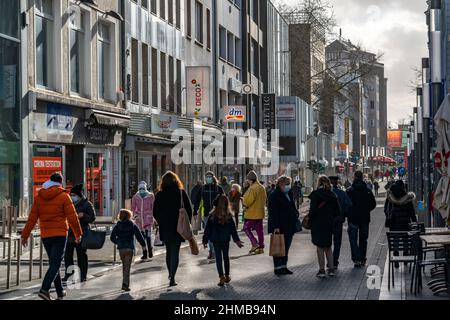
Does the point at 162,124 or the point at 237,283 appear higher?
the point at 162,124

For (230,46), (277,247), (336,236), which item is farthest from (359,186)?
(230,46)

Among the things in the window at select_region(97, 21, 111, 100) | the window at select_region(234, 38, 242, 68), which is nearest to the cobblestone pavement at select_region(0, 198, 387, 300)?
the window at select_region(97, 21, 111, 100)

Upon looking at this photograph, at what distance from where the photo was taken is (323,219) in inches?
654

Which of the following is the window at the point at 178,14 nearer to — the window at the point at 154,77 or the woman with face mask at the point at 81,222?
the window at the point at 154,77

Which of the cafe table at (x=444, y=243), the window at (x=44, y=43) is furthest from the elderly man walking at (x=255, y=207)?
the cafe table at (x=444, y=243)

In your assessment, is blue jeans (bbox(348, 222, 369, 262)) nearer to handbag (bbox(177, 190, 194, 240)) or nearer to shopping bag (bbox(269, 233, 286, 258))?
shopping bag (bbox(269, 233, 286, 258))

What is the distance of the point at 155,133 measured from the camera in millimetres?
34344

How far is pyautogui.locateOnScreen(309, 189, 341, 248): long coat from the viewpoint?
16562mm

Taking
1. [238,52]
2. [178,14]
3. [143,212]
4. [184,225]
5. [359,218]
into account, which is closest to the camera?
[184,225]

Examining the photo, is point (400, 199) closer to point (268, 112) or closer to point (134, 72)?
point (134, 72)

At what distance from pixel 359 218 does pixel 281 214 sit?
205 cm

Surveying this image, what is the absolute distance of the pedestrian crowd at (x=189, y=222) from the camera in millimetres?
13430

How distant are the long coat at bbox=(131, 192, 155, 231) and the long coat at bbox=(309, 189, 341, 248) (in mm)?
5016
